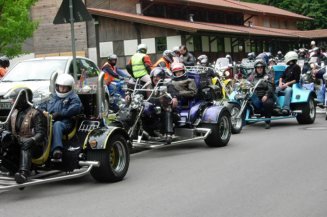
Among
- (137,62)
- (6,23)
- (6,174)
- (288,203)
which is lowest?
(288,203)

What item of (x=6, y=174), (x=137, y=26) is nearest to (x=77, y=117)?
(x=6, y=174)

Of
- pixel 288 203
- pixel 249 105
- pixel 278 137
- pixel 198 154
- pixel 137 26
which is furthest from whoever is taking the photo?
pixel 137 26

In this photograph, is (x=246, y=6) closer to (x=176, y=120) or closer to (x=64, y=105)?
(x=176, y=120)

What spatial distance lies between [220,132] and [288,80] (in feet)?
14.6

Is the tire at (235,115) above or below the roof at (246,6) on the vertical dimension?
below

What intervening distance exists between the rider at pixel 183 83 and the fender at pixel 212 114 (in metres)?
0.49

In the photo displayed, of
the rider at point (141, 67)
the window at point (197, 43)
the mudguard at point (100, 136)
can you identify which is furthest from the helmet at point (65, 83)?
the window at point (197, 43)

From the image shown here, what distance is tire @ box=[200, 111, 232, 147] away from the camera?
928cm

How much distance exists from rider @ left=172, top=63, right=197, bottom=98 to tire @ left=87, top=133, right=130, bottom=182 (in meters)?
3.10

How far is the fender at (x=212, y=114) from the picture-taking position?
9328 mm

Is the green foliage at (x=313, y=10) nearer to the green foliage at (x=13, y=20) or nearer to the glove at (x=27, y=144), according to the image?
the green foliage at (x=13, y=20)

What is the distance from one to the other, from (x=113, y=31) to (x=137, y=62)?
73.2ft

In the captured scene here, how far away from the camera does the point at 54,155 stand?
19.9ft

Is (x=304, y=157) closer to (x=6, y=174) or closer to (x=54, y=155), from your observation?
(x=54, y=155)
